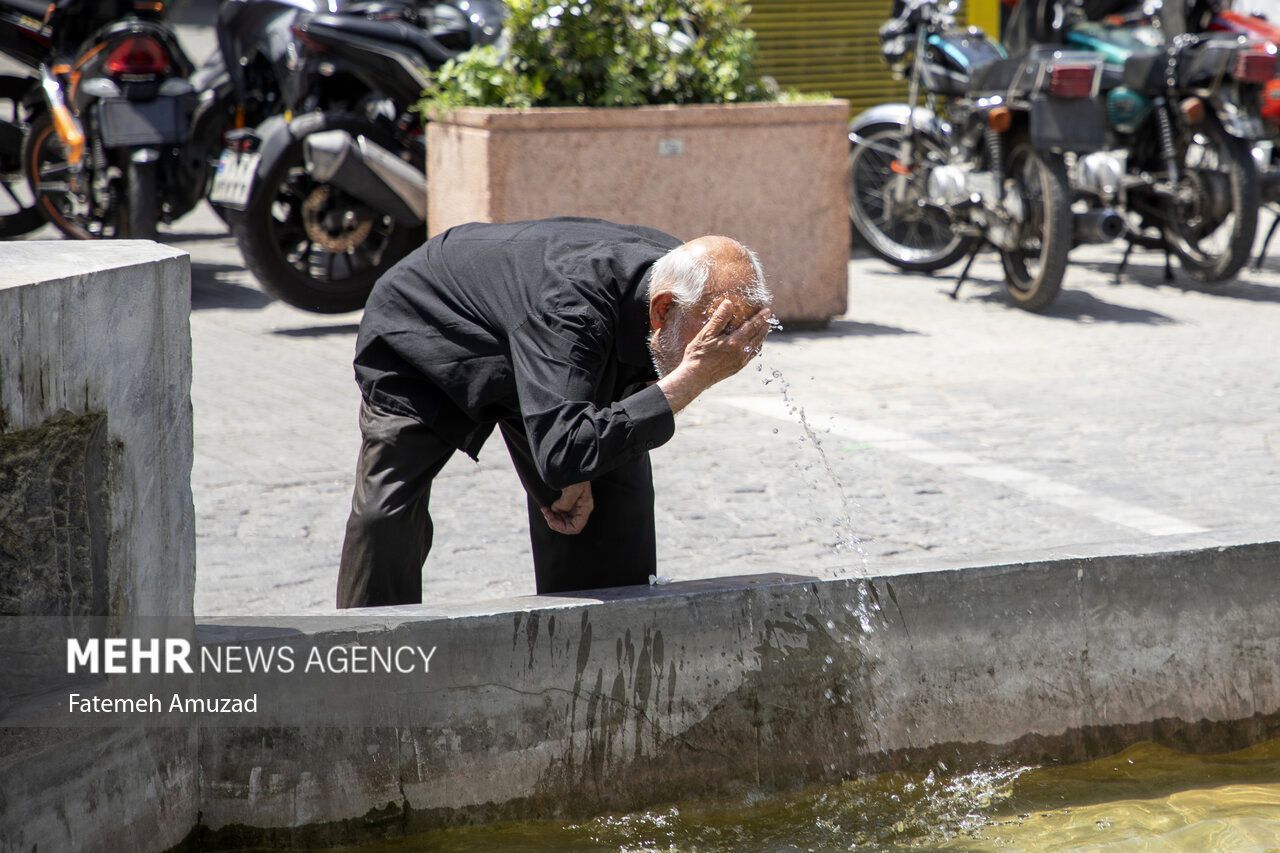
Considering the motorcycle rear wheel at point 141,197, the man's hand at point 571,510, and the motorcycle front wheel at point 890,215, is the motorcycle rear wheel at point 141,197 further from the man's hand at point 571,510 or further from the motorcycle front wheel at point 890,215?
the man's hand at point 571,510

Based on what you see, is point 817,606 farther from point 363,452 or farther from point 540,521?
point 363,452

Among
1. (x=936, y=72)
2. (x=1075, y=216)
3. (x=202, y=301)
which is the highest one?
(x=936, y=72)

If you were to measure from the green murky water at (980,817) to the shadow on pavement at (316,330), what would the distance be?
17.5 feet

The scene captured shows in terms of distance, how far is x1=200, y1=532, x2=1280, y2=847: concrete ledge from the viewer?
10.6 feet

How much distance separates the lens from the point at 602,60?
817 centimetres

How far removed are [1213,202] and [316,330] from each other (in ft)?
16.8

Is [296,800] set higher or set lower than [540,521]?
lower

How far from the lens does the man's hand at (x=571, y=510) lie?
3.60 m

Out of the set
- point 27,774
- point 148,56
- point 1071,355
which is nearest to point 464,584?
point 27,774

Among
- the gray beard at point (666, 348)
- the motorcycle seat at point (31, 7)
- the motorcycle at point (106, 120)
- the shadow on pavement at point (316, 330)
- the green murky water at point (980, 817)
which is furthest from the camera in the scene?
the motorcycle seat at point (31, 7)

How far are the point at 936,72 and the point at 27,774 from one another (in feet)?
28.0

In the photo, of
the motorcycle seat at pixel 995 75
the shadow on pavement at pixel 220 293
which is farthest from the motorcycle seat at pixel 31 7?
the motorcycle seat at pixel 995 75

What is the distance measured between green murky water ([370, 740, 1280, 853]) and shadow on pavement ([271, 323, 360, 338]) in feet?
17.5

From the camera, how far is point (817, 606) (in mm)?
3494
